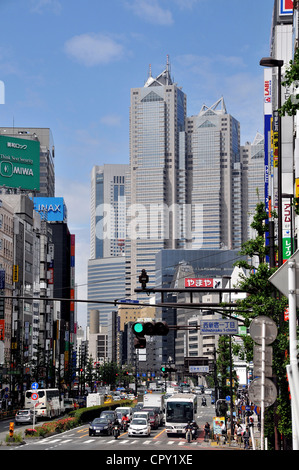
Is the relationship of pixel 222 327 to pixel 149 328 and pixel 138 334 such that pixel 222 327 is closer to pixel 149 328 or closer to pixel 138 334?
pixel 138 334

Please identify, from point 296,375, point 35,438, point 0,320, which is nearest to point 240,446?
point 35,438

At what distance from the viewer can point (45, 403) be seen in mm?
88250

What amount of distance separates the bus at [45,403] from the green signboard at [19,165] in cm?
7960

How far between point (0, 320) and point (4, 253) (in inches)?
821

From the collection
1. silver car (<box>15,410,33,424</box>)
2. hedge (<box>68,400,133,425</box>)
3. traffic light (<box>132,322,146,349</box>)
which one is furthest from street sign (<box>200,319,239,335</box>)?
silver car (<box>15,410,33,424</box>)

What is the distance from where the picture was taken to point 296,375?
1024cm

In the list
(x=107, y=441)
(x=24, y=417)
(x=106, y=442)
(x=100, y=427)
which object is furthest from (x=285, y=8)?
(x=24, y=417)

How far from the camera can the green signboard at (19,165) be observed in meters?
167

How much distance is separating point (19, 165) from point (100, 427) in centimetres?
10914

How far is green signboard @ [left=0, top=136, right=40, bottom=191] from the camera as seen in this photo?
6590 inches

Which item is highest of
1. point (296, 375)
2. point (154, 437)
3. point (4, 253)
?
point (4, 253)

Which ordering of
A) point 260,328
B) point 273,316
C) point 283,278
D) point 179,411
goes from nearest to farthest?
point 283,278
point 260,328
point 273,316
point 179,411

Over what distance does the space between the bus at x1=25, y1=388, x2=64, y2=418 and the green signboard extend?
7960 centimetres
